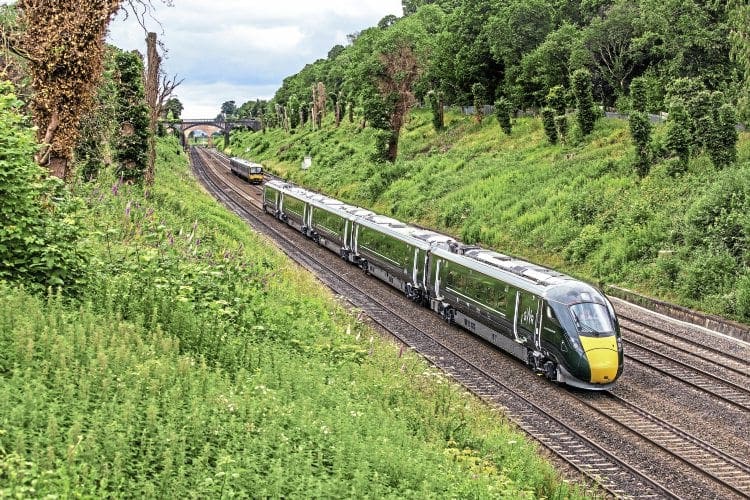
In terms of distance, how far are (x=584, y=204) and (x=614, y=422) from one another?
70.5 ft

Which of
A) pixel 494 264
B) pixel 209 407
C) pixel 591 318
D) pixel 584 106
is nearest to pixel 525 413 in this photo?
pixel 591 318

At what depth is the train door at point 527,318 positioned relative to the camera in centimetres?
2048

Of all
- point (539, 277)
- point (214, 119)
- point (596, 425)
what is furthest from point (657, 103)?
point (214, 119)

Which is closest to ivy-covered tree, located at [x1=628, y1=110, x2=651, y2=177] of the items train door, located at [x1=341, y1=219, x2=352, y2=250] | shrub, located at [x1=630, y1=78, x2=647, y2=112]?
shrub, located at [x1=630, y1=78, x2=647, y2=112]

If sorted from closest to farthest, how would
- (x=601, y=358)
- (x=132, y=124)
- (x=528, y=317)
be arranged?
1. (x=601, y=358)
2. (x=528, y=317)
3. (x=132, y=124)

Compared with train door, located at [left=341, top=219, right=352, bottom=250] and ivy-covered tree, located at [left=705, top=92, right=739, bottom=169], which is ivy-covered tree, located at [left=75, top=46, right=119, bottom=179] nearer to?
train door, located at [left=341, top=219, right=352, bottom=250]

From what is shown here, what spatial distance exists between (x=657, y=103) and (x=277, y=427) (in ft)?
146

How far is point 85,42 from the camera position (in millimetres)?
15102

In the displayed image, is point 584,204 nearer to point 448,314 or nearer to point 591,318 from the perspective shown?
point 448,314

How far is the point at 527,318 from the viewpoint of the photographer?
20969 mm

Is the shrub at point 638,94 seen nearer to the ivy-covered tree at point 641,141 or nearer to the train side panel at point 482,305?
the ivy-covered tree at point 641,141

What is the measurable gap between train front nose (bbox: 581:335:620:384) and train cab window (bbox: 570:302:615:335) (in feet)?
0.74

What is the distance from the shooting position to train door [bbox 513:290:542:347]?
2048 centimetres

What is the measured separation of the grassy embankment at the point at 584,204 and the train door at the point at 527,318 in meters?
8.73
